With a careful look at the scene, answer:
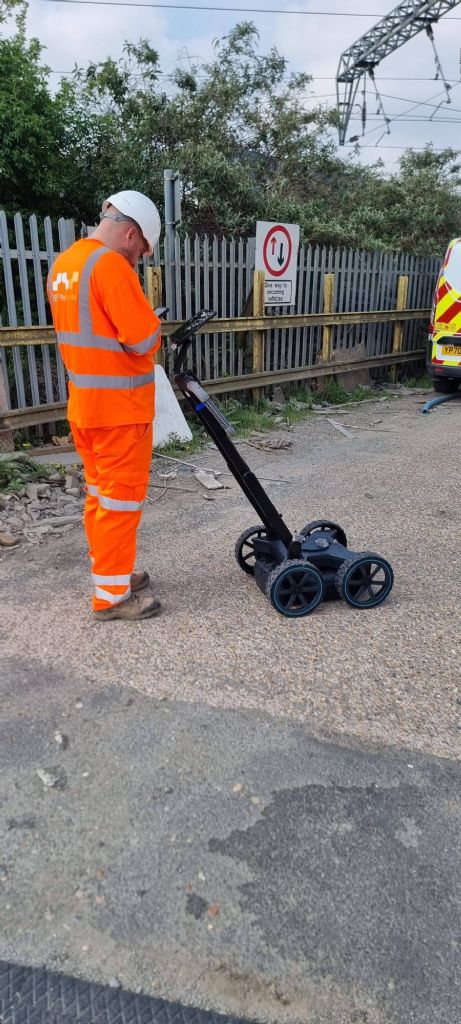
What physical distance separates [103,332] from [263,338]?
5866mm

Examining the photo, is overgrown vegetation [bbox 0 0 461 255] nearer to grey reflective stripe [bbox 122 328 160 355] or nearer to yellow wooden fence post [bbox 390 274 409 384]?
yellow wooden fence post [bbox 390 274 409 384]

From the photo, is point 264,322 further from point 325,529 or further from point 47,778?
point 47,778

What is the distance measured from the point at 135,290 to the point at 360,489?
3.16m

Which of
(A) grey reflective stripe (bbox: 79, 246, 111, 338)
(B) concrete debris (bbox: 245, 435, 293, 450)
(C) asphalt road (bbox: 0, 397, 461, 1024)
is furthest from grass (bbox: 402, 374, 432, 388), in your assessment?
(A) grey reflective stripe (bbox: 79, 246, 111, 338)

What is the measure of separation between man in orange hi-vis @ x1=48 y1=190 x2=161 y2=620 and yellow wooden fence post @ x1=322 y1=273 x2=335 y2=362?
6.86 metres

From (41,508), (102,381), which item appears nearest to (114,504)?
(102,381)

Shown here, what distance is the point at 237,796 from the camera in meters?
2.20

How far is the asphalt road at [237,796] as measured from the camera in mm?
1690

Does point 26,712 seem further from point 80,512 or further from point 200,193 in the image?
point 200,193

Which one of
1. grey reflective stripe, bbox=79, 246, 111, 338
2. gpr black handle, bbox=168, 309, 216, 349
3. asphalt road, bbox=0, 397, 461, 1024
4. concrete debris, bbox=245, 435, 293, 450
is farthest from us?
concrete debris, bbox=245, 435, 293, 450

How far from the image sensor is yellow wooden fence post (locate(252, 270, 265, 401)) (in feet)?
26.8

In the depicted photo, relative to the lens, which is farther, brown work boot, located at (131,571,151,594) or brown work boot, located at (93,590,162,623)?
brown work boot, located at (131,571,151,594)

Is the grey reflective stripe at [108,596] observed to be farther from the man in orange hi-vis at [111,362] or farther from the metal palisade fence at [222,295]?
the metal palisade fence at [222,295]

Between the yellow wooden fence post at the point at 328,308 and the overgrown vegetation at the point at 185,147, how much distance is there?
6.66 ft
